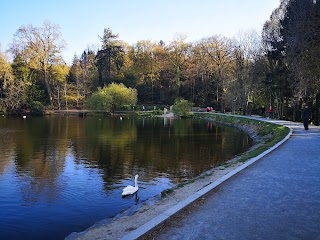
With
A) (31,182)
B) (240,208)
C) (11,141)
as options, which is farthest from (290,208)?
(11,141)

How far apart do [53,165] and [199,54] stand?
4766 centimetres

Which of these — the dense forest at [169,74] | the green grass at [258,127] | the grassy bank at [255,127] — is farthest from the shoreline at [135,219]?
the dense forest at [169,74]

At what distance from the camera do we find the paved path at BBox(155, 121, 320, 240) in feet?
16.5

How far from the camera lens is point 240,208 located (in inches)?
243

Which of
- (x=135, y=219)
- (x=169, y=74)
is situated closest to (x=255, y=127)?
(x=135, y=219)

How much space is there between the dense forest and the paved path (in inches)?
696

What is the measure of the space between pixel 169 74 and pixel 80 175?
56.4m

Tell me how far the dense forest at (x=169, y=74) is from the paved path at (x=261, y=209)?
17677 millimetres

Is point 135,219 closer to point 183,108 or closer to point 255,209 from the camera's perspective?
point 255,209

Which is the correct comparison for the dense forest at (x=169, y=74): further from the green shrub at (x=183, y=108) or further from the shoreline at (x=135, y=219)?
the shoreline at (x=135, y=219)

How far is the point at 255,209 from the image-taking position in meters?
6.11

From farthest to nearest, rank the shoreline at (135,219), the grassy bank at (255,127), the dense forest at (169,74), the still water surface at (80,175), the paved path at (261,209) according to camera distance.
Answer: the dense forest at (169,74)
the grassy bank at (255,127)
the still water surface at (80,175)
the shoreline at (135,219)
the paved path at (261,209)

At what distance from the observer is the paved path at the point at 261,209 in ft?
16.5

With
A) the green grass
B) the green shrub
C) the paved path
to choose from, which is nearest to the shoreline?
the paved path
